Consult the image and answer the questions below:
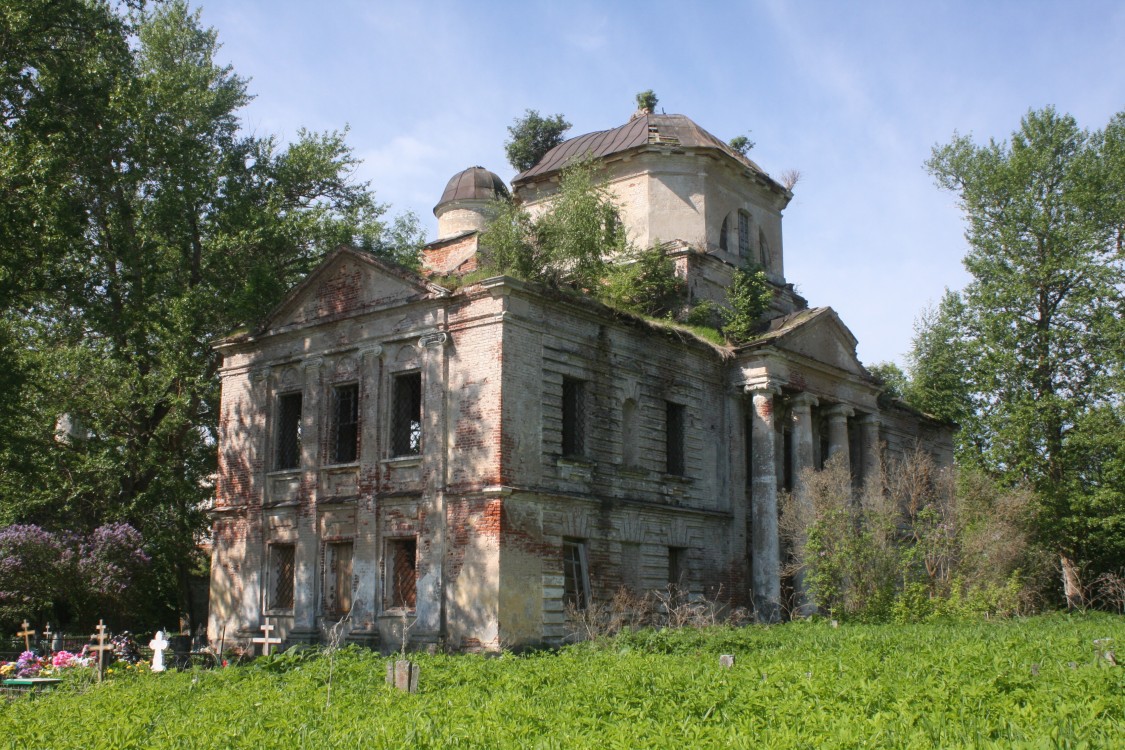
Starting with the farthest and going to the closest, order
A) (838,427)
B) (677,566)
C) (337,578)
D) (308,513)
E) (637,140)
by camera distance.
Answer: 1. (637,140)
2. (838,427)
3. (677,566)
4. (308,513)
5. (337,578)

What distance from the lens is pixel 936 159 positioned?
3400 cm

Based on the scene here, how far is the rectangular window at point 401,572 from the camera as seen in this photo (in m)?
19.5

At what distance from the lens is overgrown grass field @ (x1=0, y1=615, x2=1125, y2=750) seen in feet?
25.0

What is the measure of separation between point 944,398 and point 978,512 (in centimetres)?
1241

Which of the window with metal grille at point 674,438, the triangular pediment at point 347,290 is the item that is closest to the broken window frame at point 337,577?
the triangular pediment at point 347,290

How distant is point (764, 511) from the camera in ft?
75.7

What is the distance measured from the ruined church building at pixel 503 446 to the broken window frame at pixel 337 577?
40 mm

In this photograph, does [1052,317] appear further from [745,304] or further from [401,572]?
[401,572]

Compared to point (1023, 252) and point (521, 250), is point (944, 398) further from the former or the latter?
point (521, 250)

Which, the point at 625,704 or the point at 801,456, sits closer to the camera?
the point at 625,704

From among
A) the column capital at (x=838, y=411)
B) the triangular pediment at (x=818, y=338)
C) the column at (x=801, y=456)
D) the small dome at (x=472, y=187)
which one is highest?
the small dome at (x=472, y=187)

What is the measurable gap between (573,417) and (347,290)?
541 cm

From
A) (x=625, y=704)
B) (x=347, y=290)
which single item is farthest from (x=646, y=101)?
(x=625, y=704)

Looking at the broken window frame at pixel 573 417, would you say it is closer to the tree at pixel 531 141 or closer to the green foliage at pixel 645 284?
the green foliage at pixel 645 284
